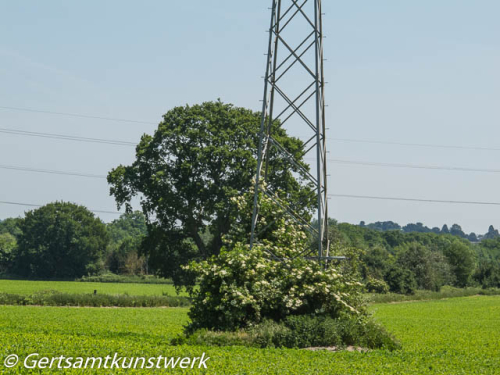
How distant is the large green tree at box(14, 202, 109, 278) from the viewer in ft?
275

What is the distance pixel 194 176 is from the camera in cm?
3950

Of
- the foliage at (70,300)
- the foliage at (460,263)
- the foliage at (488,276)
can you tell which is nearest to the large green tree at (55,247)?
the foliage at (70,300)

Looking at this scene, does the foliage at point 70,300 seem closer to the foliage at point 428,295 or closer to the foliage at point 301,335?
the foliage at point 428,295

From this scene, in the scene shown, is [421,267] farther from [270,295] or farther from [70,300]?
[270,295]

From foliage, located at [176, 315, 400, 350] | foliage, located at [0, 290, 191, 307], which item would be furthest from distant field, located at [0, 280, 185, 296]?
foliage, located at [176, 315, 400, 350]

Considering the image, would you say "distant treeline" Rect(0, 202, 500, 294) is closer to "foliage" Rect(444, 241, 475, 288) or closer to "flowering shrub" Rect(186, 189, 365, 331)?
"foliage" Rect(444, 241, 475, 288)

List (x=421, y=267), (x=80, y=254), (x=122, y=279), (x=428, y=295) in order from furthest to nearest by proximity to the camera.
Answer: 1. (x=80, y=254)
2. (x=122, y=279)
3. (x=421, y=267)
4. (x=428, y=295)

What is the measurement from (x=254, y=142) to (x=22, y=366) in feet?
103

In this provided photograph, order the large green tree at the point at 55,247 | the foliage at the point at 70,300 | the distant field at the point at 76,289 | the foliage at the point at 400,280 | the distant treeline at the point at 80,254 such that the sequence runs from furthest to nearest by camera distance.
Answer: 1. the large green tree at the point at 55,247
2. the distant treeline at the point at 80,254
3. the foliage at the point at 400,280
4. the distant field at the point at 76,289
5. the foliage at the point at 70,300

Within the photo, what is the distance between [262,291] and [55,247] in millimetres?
74605

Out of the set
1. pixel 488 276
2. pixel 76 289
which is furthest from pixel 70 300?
pixel 488 276

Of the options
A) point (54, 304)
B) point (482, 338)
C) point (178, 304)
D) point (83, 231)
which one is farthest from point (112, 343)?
point (83, 231)

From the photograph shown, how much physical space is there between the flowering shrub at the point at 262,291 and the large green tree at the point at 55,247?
71.7 meters

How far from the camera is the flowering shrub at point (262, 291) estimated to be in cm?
1584
